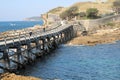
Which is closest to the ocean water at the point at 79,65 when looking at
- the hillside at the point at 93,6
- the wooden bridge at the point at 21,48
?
the wooden bridge at the point at 21,48

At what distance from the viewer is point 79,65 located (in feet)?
177

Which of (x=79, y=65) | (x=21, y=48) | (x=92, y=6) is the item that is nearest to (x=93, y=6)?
(x=92, y=6)

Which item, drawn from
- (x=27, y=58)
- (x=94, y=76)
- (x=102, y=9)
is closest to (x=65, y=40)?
(x=27, y=58)

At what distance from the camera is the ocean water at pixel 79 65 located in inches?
1800

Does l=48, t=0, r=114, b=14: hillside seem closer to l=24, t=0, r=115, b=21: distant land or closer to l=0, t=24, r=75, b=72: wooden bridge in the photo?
l=24, t=0, r=115, b=21: distant land

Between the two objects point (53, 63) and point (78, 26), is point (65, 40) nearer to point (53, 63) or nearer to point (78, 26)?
point (78, 26)

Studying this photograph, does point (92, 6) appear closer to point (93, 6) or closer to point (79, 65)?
point (93, 6)

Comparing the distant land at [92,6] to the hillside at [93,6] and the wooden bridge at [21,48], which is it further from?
the wooden bridge at [21,48]

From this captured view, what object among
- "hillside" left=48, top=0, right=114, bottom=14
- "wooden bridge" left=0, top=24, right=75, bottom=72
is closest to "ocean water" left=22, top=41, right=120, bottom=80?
"wooden bridge" left=0, top=24, right=75, bottom=72

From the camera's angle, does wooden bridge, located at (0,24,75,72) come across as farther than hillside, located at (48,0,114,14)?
No

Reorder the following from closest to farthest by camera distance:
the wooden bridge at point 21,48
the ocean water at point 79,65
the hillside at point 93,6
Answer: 1. the wooden bridge at point 21,48
2. the ocean water at point 79,65
3. the hillside at point 93,6

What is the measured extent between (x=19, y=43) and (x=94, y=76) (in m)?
11.1

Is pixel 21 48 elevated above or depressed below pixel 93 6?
below

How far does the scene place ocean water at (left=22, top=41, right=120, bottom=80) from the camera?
45.7 metres
